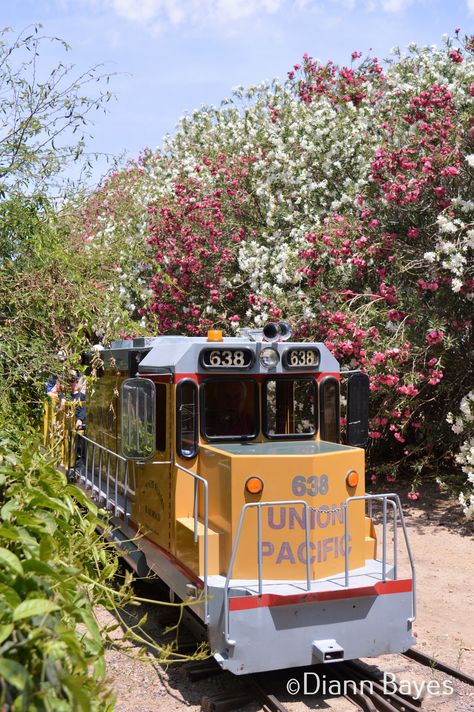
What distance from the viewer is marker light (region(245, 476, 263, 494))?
6207mm

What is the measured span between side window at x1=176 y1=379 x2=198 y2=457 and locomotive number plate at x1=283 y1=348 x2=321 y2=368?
0.96 metres

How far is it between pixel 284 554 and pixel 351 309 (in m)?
7.40

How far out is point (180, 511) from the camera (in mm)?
6867

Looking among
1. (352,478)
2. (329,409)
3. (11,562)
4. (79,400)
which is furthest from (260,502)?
(79,400)

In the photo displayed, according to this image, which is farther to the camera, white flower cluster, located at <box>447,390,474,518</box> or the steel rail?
white flower cluster, located at <box>447,390,474,518</box>

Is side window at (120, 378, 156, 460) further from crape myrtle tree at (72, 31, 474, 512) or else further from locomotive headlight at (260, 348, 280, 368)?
crape myrtle tree at (72, 31, 474, 512)

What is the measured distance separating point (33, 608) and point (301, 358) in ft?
16.4

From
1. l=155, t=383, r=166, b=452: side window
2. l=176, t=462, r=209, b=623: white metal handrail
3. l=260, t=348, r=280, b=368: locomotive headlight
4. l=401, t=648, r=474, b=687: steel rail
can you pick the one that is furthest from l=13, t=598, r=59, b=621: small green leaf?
l=401, t=648, r=474, b=687: steel rail

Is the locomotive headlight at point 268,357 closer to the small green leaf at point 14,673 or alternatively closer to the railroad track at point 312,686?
the railroad track at point 312,686

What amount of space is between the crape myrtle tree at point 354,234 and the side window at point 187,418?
2.53 meters

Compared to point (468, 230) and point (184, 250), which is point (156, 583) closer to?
point (468, 230)

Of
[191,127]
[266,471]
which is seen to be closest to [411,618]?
[266,471]

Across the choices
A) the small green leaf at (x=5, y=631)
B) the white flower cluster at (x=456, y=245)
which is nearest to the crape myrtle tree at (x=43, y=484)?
the small green leaf at (x=5, y=631)

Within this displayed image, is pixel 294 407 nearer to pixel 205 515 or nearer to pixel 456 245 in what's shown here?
pixel 205 515
